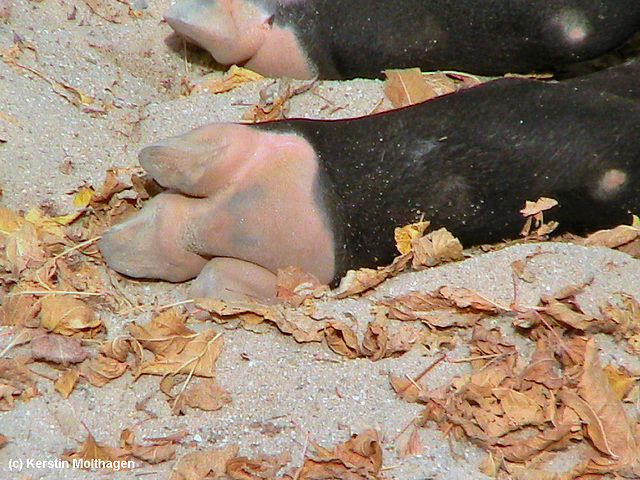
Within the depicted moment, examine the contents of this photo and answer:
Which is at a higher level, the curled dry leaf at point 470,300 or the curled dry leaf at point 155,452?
A: the curled dry leaf at point 470,300

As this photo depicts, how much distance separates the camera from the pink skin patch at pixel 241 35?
222 centimetres

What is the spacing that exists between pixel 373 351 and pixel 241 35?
3.36 ft

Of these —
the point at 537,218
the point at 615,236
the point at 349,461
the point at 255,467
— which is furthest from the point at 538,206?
the point at 255,467

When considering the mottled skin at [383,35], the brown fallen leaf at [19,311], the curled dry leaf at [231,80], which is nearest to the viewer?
the brown fallen leaf at [19,311]

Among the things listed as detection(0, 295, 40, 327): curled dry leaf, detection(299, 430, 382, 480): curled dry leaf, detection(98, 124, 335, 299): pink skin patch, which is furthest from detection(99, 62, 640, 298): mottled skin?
detection(299, 430, 382, 480): curled dry leaf

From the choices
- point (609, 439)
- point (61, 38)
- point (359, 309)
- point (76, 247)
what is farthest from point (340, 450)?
point (61, 38)

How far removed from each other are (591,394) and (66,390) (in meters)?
0.95

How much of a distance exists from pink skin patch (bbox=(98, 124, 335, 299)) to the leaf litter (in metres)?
0.06

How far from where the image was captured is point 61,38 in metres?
2.36

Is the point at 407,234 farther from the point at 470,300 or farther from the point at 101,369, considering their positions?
the point at 101,369

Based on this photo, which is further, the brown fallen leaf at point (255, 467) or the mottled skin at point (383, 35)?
the mottled skin at point (383, 35)

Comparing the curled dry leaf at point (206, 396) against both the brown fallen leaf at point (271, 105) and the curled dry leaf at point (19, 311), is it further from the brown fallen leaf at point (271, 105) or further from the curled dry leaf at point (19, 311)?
the brown fallen leaf at point (271, 105)

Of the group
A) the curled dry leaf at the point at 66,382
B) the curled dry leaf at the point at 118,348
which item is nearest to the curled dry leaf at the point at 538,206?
the curled dry leaf at the point at 118,348

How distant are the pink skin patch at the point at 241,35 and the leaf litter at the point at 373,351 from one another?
67 cm
